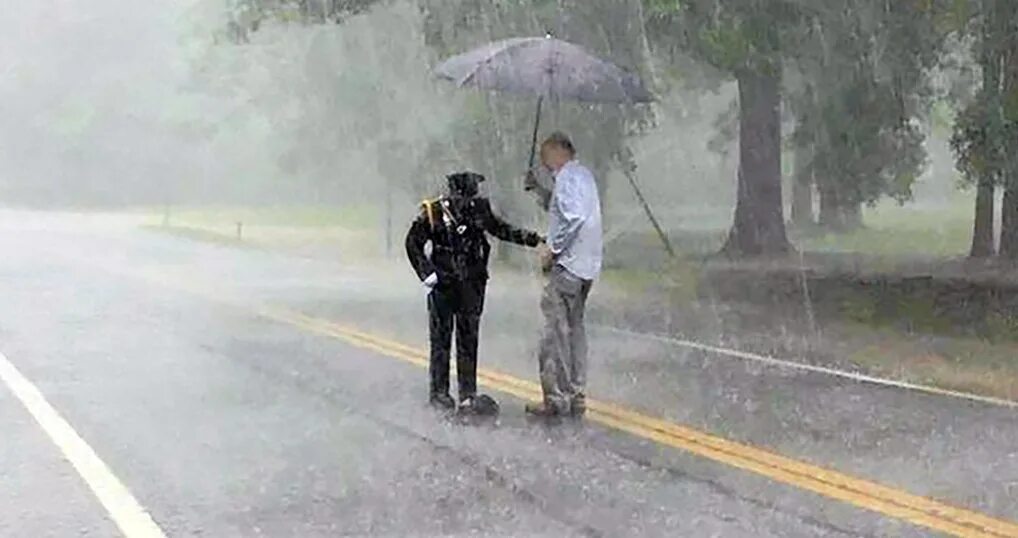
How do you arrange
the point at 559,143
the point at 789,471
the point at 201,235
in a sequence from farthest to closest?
the point at 201,235
the point at 559,143
the point at 789,471

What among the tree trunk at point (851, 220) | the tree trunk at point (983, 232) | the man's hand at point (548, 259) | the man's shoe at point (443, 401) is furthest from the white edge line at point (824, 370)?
the tree trunk at point (851, 220)

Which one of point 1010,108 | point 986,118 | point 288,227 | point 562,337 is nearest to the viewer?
point 562,337

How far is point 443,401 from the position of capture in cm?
1026

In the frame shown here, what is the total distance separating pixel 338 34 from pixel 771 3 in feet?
73.1

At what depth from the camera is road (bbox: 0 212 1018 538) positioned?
7207 millimetres

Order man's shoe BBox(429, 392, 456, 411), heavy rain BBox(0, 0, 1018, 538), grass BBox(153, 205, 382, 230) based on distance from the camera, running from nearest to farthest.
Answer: heavy rain BBox(0, 0, 1018, 538)
man's shoe BBox(429, 392, 456, 411)
grass BBox(153, 205, 382, 230)

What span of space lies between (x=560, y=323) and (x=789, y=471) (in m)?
2.07

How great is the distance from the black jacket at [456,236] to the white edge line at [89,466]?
7.48ft

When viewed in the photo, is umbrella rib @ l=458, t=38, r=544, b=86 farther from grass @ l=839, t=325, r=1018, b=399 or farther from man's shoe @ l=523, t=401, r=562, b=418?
grass @ l=839, t=325, r=1018, b=399

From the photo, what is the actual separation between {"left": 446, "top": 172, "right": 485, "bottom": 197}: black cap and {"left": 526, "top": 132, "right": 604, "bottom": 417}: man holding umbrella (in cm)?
48

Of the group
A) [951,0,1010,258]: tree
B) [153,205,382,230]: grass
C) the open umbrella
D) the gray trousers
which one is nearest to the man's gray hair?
the gray trousers

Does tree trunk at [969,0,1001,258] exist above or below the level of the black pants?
above

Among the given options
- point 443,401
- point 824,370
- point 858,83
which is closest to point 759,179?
point 858,83

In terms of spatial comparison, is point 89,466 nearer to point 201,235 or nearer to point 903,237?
point 903,237
